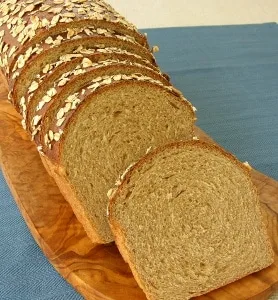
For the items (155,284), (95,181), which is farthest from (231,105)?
(155,284)

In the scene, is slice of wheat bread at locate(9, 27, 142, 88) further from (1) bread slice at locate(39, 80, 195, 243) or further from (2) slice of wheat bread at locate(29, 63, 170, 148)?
(1) bread slice at locate(39, 80, 195, 243)

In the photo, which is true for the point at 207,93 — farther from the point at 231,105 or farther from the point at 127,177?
the point at 127,177

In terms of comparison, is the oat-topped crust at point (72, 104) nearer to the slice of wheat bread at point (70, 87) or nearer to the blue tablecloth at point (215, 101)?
the slice of wheat bread at point (70, 87)

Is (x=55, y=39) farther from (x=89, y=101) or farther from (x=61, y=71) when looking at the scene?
(x=89, y=101)

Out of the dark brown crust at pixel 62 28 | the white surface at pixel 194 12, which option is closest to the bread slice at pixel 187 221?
the dark brown crust at pixel 62 28

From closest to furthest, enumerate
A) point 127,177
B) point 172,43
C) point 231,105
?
point 127,177
point 231,105
point 172,43

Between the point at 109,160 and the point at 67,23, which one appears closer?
the point at 109,160

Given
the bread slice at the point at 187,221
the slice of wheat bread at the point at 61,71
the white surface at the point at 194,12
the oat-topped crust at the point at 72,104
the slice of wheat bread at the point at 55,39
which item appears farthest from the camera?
Result: the white surface at the point at 194,12
